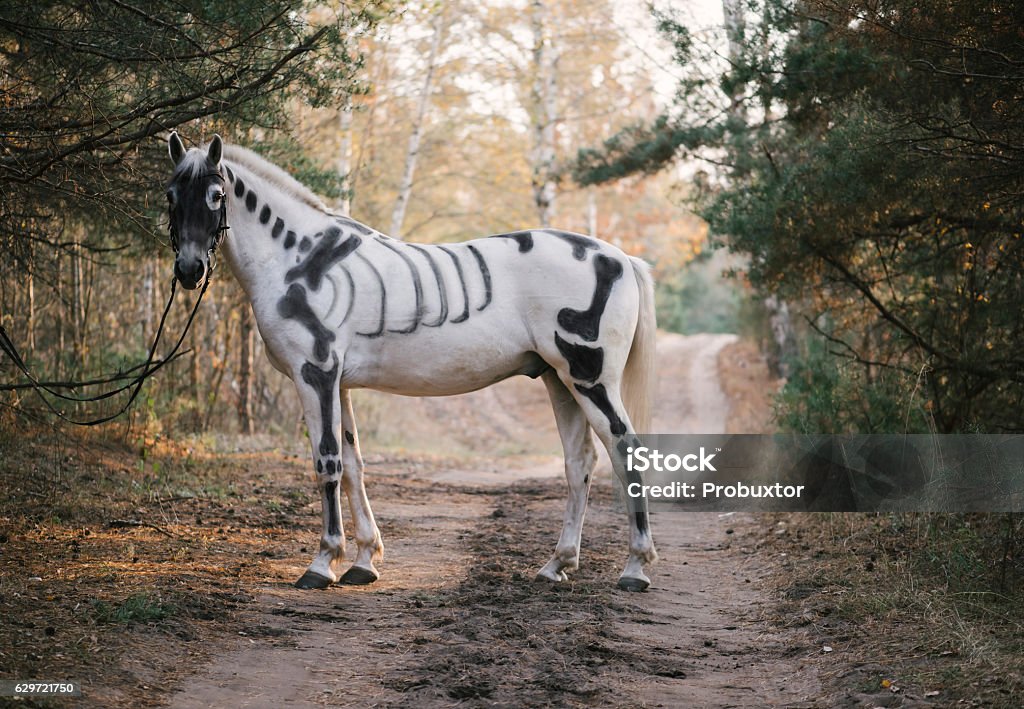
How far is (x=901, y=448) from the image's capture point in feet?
25.4

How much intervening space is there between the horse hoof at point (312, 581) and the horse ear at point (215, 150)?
8.28 feet

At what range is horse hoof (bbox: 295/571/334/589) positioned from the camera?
226 inches

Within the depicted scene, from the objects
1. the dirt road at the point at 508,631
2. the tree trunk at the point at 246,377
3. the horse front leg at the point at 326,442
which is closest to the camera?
the dirt road at the point at 508,631

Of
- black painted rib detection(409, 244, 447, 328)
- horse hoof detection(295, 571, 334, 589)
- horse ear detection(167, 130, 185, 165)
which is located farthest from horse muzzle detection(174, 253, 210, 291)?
horse hoof detection(295, 571, 334, 589)

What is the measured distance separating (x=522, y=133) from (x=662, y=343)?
29.6 feet

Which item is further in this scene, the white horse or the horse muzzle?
the white horse

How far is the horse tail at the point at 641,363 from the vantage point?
6453 mm

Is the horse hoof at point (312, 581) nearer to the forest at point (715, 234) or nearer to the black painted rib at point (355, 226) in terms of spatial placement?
the forest at point (715, 234)

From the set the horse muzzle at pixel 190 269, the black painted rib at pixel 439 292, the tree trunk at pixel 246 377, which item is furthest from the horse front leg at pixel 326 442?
the tree trunk at pixel 246 377

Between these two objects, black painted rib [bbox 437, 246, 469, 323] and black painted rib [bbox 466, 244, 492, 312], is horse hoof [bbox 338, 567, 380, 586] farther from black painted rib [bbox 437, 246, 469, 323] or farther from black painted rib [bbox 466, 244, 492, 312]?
black painted rib [bbox 466, 244, 492, 312]

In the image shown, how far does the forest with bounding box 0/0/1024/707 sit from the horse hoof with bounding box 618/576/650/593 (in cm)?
81

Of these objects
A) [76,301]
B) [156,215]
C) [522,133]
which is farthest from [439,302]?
[522,133]

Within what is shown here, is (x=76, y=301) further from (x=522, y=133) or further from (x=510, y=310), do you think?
(x=522, y=133)

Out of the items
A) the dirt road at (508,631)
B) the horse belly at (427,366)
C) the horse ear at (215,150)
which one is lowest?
the dirt road at (508,631)
